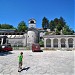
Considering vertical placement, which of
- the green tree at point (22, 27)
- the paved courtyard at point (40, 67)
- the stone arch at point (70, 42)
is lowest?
the paved courtyard at point (40, 67)

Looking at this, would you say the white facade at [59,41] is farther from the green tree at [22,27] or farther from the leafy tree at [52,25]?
the leafy tree at [52,25]

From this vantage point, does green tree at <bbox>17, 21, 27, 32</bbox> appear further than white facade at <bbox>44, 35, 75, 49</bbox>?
Yes

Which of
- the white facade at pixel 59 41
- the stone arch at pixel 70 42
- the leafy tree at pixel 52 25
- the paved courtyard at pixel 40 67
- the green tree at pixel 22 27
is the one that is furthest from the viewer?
the leafy tree at pixel 52 25

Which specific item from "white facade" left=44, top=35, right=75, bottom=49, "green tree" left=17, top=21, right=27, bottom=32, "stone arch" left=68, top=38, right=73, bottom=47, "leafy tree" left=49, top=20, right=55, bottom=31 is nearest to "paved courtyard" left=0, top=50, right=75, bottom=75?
"white facade" left=44, top=35, right=75, bottom=49

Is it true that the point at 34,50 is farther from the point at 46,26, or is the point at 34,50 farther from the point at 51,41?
the point at 46,26

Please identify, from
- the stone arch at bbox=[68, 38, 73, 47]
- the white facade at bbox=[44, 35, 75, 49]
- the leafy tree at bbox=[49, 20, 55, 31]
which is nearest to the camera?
the white facade at bbox=[44, 35, 75, 49]

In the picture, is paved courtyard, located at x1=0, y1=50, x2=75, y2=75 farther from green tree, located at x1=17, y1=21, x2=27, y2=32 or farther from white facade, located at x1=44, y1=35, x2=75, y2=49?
green tree, located at x1=17, y1=21, x2=27, y2=32

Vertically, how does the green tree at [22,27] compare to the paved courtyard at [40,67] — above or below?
above

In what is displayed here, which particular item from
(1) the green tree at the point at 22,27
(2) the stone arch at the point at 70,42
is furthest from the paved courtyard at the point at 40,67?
(1) the green tree at the point at 22,27

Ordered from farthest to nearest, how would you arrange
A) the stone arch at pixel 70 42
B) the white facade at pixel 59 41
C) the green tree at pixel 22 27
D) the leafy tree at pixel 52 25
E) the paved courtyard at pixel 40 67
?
the leafy tree at pixel 52 25 → the green tree at pixel 22 27 → the stone arch at pixel 70 42 → the white facade at pixel 59 41 → the paved courtyard at pixel 40 67

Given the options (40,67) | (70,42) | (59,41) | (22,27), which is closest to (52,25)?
(22,27)

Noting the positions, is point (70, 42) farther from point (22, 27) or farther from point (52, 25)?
point (52, 25)

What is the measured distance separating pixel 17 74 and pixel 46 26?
83.8 meters

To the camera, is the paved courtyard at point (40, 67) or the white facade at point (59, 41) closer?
the paved courtyard at point (40, 67)
